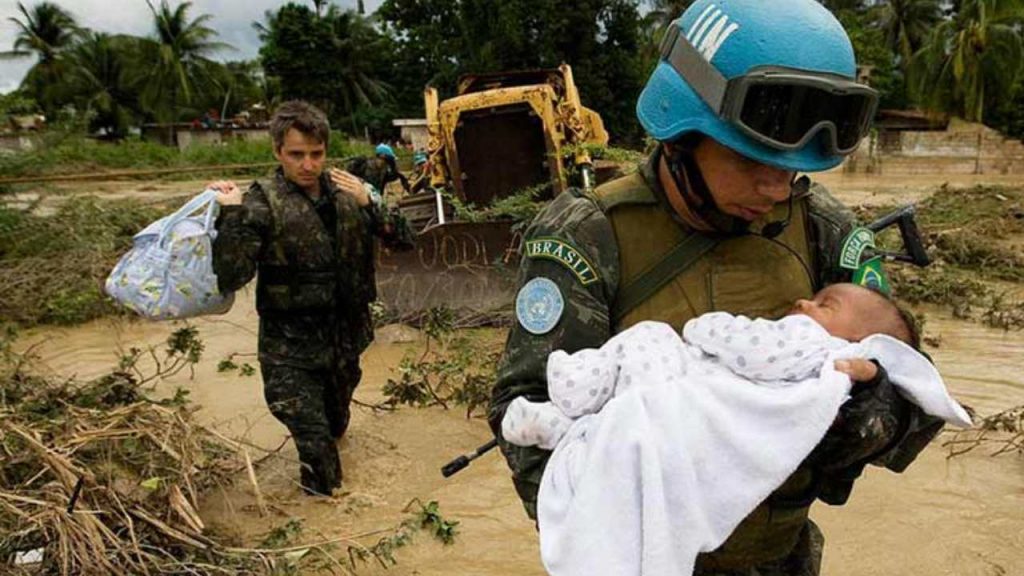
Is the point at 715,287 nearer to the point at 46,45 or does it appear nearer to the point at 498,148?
the point at 498,148

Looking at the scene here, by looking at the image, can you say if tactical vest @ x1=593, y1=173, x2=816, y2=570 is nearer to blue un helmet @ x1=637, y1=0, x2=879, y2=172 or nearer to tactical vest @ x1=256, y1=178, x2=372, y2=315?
blue un helmet @ x1=637, y1=0, x2=879, y2=172

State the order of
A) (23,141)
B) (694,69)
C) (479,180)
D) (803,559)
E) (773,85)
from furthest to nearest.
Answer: (23,141) → (479,180) → (803,559) → (694,69) → (773,85)

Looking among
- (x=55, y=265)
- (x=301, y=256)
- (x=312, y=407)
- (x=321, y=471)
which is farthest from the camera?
(x=55, y=265)

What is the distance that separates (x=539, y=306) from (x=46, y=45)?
45.6m

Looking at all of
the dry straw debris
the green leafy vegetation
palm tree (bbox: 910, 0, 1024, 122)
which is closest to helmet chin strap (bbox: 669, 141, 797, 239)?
the dry straw debris

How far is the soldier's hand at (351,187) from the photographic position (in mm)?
3824

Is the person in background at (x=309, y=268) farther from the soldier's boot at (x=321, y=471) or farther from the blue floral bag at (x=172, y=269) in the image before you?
the blue floral bag at (x=172, y=269)

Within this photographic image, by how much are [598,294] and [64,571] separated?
84.9 inches

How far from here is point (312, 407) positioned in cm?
382

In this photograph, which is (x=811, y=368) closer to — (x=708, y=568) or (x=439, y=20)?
(x=708, y=568)

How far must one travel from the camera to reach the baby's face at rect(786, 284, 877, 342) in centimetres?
142

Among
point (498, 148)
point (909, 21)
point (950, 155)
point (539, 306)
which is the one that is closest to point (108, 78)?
point (950, 155)

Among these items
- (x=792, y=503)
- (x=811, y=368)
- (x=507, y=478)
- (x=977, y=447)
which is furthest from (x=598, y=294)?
(x=977, y=447)

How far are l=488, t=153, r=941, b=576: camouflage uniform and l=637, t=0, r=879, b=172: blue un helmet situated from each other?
0.67 ft
